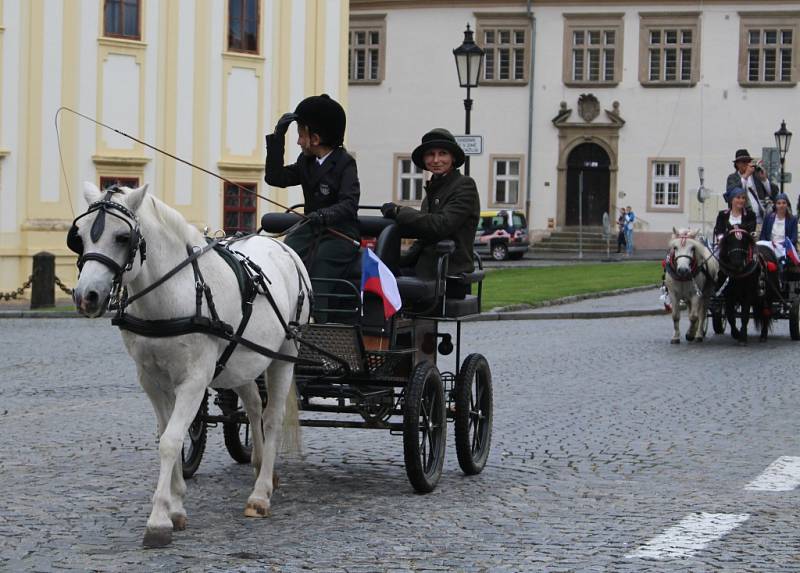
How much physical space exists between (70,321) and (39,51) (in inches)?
361

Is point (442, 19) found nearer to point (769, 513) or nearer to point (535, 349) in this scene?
point (535, 349)

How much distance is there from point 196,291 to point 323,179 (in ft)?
6.66

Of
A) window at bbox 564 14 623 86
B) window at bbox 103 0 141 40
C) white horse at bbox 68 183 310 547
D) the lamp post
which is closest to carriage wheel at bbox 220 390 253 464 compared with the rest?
white horse at bbox 68 183 310 547

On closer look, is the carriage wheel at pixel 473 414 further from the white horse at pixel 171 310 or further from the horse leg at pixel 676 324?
the horse leg at pixel 676 324

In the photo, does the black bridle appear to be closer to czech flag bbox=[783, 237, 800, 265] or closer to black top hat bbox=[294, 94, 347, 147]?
black top hat bbox=[294, 94, 347, 147]

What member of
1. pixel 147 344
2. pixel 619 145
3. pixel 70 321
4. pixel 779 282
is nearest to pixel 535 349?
pixel 779 282

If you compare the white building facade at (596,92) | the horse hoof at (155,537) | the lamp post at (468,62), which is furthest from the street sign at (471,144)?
the white building facade at (596,92)

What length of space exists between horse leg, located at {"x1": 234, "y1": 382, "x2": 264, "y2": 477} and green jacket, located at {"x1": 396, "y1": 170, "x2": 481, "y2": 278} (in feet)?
4.98

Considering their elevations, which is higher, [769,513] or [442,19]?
[442,19]

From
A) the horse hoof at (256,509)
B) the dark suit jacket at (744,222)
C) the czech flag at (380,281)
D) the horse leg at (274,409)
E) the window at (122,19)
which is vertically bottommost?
the horse hoof at (256,509)

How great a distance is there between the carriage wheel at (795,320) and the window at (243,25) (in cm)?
1811

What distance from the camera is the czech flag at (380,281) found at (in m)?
9.09

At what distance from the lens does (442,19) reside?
2299 inches

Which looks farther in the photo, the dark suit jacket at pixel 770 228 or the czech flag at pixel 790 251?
the dark suit jacket at pixel 770 228
